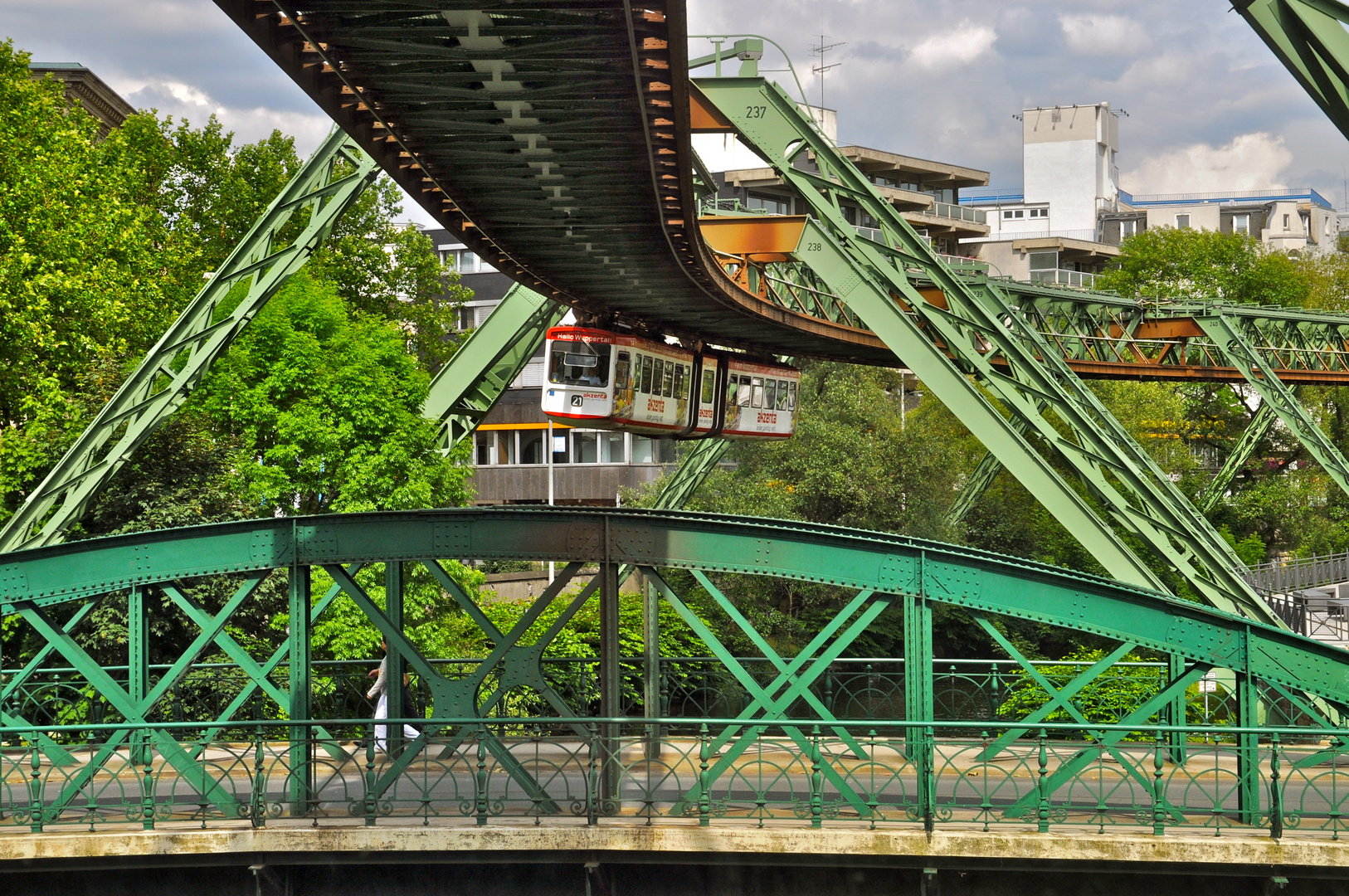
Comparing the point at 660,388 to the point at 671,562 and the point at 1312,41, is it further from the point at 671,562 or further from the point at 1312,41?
the point at 1312,41

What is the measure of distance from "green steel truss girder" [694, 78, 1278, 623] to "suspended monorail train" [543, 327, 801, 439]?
196 inches

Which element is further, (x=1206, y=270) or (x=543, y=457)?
(x=1206, y=270)

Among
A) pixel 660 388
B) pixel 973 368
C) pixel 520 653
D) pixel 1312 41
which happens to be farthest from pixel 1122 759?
pixel 660 388

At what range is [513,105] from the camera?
10617mm

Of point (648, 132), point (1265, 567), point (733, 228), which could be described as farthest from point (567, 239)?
point (1265, 567)

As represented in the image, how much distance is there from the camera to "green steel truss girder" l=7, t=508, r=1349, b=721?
11469mm

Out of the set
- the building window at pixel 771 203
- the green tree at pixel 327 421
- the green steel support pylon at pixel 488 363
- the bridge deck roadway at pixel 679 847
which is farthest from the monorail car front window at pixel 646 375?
the building window at pixel 771 203

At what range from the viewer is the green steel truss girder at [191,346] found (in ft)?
64.9

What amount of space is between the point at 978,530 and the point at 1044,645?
166 inches

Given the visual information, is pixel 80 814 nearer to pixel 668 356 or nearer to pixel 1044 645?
pixel 668 356

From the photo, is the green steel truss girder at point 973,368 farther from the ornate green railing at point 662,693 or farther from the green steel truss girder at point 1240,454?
the green steel truss girder at point 1240,454

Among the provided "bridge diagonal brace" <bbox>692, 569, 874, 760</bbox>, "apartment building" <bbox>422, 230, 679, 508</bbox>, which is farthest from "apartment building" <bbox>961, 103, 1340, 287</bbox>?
"bridge diagonal brace" <bbox>692, 569, 874, 760</bbox>

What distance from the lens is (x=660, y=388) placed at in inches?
1040

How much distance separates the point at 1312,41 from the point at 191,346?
18.2 meters
